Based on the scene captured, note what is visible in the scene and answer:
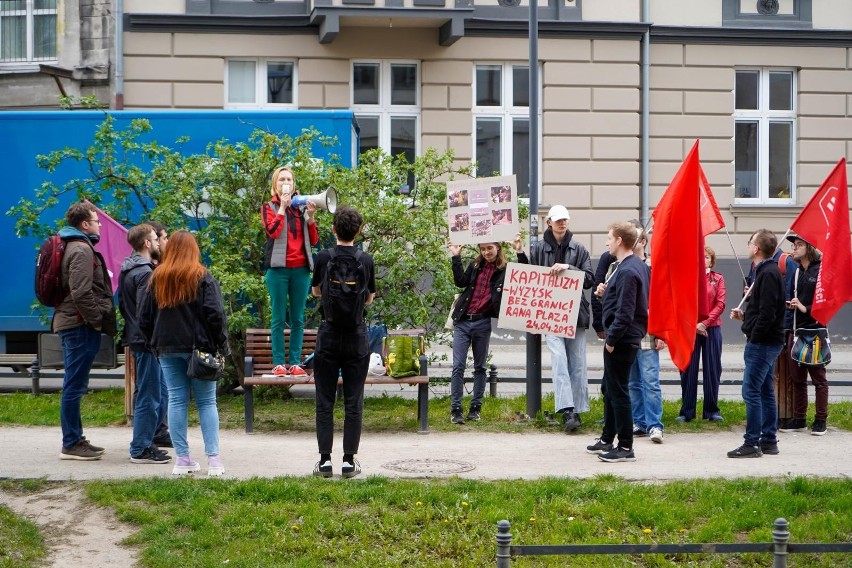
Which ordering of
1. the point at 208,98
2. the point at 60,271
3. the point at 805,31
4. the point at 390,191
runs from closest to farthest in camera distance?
the point at 60,271 → the point at 390,191 → the point at 208,98 → the point at 805,31

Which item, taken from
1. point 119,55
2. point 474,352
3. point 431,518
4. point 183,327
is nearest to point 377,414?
point 474,352

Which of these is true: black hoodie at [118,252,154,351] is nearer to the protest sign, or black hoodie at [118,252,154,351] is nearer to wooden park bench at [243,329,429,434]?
wooden park bench at [243,329,429,434]

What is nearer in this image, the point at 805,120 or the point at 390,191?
the point at 390,191

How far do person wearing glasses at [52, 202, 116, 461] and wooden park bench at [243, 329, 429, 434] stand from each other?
1.70 metres

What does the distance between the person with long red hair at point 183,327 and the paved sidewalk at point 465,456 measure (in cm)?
38

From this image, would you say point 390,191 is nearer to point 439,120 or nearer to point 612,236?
point 612,236

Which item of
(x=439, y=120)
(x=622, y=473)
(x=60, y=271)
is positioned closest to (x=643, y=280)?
(x=622, y=473)

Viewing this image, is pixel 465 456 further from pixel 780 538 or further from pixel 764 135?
pixel 764 135

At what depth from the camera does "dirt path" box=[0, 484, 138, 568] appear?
676 cm

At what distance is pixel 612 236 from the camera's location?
9438mm

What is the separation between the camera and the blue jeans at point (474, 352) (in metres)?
11.1

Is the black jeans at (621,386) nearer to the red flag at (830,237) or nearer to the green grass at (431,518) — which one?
the green grass at (431,518)

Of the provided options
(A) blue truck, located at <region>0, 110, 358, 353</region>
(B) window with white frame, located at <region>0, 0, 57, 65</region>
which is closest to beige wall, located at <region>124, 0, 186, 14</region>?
(B) window with white frame, located at <region>0, 0, 57, 65</region>

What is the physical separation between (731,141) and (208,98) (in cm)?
987
